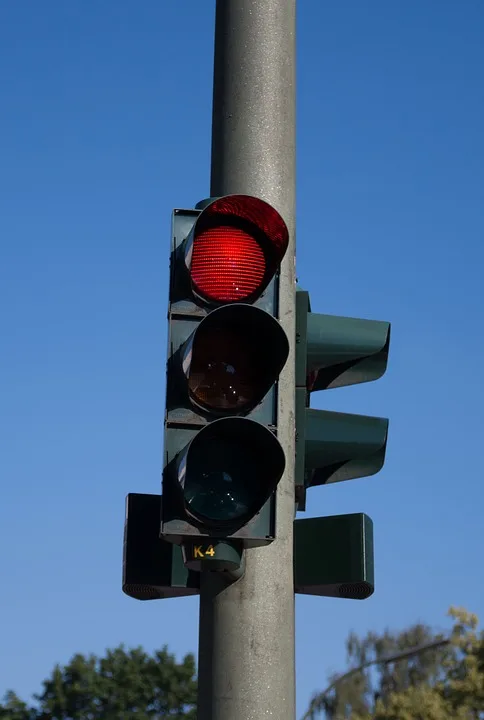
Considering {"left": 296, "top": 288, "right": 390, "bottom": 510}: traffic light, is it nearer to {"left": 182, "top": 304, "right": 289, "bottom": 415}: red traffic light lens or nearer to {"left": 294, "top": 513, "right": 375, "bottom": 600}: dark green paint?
{"left": 294, "top": 513, "right": 375, "bottom": 600}: dark green paint

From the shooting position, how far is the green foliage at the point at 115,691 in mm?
71625

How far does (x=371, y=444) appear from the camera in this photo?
15.2ft

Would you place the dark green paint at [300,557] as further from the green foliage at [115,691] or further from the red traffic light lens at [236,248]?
the green foliage at [115,691]

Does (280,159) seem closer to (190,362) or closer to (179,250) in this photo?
(179,250)

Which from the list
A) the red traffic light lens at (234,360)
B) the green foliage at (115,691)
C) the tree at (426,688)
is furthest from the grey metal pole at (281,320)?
the green foliage at (115,691)

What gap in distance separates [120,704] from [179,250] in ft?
235

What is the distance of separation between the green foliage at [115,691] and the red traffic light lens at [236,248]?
231 ft

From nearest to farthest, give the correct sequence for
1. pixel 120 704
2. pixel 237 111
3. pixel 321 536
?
pixel 321 536, pixel 237 111, pixel 120 704

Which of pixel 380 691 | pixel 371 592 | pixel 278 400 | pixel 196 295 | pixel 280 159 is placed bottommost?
pixel 371 592

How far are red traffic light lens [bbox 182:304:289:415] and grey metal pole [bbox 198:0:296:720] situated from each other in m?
0.20

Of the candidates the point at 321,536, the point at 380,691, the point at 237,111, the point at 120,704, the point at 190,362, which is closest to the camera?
the point at 190,362

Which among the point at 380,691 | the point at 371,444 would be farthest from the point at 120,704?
the point at 371,444

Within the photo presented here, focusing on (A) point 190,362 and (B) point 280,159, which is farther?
(B) point 280,159

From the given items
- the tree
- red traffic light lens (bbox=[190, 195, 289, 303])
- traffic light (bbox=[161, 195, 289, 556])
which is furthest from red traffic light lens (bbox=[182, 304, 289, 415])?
the tree
